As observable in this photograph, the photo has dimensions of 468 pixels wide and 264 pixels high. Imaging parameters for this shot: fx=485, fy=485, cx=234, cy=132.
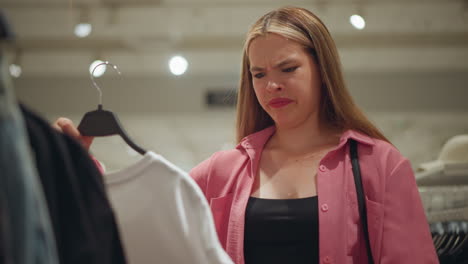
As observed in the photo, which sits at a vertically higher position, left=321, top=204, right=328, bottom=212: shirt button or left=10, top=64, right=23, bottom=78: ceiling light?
left=10, top=64, right=23, bottom=78: ceiling light

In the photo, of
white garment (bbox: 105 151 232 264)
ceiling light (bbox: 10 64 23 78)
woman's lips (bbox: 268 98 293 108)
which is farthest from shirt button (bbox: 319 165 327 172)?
ceiling light (bbox: 10 64 23 78)

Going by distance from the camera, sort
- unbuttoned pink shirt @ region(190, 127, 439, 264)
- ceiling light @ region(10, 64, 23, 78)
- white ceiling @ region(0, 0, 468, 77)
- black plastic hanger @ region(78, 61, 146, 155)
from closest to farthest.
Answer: black plastic hanger @ region(78, 61, 146, 155) → unbuttoned pink shirt @ region(190, 127, 439, 264) → white ceiling @ region(0, 0, 468, 77) → ceiling light @ region(10, 64, 23, 78)

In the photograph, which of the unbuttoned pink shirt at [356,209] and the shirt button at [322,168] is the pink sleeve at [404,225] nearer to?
the unbuttoned pink shirt at [356,209]

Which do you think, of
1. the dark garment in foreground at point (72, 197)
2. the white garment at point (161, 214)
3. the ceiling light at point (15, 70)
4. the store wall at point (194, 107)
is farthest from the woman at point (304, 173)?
the ceiling light at point (15, 70)

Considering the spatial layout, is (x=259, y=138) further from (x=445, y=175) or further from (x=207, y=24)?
(x=207, y=24)

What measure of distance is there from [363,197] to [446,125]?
155 inches

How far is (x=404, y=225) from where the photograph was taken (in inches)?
54.0

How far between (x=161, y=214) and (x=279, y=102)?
2.08 feet

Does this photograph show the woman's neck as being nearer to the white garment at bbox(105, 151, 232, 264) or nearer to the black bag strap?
the black bag strap

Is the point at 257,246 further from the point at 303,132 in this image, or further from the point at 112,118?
the point at 112,118

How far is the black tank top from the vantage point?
56.6 inches

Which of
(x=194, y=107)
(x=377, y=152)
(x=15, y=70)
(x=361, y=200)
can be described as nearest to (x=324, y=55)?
(x=377, y=152)

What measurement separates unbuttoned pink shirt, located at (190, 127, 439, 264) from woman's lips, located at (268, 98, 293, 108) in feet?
0.70

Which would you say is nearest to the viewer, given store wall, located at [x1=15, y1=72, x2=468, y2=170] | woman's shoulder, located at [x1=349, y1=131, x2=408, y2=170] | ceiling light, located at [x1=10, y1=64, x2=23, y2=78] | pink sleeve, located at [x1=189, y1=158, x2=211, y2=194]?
woman's shoulder, located at [x1=349, y1=131, x2=408, y2=170]
